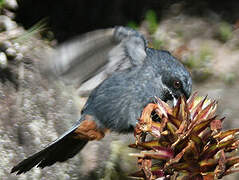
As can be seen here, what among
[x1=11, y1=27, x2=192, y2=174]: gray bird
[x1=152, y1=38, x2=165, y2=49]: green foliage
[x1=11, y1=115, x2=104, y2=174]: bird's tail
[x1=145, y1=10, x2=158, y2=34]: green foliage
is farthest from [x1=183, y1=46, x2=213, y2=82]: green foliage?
[x1=11, y1=115, x2=104, y2=174]: bird's tail

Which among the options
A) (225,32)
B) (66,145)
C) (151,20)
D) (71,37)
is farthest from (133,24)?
(66,145)

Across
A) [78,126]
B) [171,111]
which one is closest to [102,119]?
[78,126]

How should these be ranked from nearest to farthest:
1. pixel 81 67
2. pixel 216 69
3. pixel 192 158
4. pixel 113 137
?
pixel 192 158 → pixel 81 67 → pixel 113 137 → pixel 216 69

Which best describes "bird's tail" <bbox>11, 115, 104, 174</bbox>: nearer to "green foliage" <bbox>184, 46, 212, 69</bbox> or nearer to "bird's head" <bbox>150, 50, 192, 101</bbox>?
"bird's head" <bbox>150, 50, 192, 101</bbox>

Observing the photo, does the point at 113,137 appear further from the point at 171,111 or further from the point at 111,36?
the point at 171,111

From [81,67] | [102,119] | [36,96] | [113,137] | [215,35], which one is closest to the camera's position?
[81,67]

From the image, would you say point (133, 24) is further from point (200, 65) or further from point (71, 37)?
point (200, 65)

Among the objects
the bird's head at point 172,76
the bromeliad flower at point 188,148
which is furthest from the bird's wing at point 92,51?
the bromeliad flower at point 188,148
